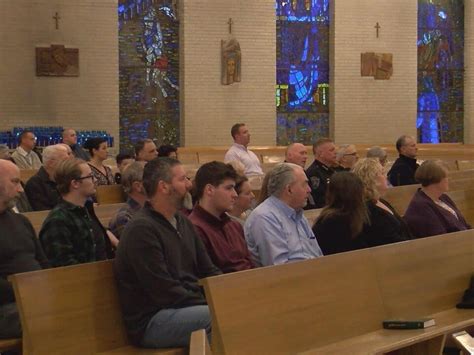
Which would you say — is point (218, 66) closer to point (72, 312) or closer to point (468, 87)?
point (468, 87)

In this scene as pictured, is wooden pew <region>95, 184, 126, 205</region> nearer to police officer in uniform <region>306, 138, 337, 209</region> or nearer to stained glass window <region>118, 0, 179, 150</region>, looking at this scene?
police officer in uniform <region>306, 138, 337, 209</region>

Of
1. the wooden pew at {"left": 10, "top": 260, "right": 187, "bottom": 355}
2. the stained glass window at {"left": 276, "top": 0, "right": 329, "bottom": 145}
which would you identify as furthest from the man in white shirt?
the wooden pew at {"left": 10, "top": 260, "right": 187, "bottom": 355}

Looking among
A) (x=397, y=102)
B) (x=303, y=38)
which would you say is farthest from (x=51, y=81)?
(x=397, y=102)

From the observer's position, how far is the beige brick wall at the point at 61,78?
18.6m

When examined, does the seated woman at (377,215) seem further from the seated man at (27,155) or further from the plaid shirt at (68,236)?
the seated man at (27,155)

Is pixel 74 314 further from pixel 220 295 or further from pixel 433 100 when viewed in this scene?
pixel 433 100

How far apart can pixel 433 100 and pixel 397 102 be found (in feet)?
4.50

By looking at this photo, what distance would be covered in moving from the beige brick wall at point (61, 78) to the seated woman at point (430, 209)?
12.0 m

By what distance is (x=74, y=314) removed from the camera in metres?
5.08

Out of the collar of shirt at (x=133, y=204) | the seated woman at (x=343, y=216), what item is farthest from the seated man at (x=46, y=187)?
the seated woman at (x=343, y=216)

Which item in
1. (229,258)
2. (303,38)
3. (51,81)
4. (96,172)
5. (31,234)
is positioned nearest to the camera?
(31,234)

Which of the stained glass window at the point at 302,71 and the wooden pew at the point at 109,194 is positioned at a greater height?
the stained glass window at the point at 302,71

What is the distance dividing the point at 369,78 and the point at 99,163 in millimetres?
11659

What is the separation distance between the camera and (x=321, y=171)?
10133 mm
